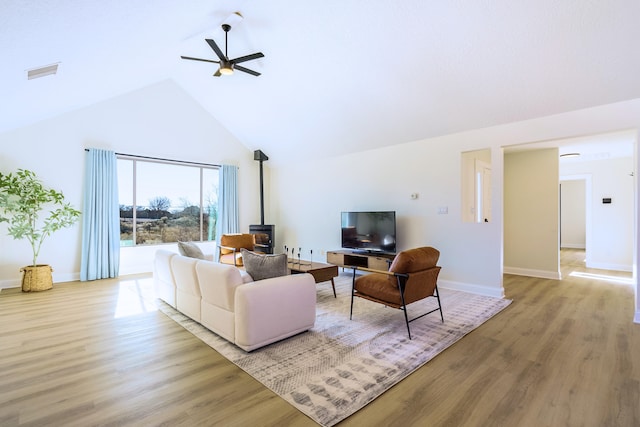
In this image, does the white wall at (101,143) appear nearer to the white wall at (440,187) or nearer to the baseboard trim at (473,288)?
the white wall at (440,187)

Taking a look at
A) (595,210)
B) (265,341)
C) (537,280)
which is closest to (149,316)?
(265,341)

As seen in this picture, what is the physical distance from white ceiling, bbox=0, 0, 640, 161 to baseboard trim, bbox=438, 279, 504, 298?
2.46m

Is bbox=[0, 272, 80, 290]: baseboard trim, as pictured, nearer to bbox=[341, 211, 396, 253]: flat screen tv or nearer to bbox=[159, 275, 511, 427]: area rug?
bbox=[159, 275, 511, 427]: area rug

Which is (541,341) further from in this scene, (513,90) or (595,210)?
(595,210)

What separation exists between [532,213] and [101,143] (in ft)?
28.3

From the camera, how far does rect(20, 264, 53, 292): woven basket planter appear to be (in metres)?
4.78

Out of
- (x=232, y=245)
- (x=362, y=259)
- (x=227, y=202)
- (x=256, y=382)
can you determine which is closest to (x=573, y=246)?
(x=362, y=259)

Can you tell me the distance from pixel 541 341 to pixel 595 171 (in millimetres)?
6199

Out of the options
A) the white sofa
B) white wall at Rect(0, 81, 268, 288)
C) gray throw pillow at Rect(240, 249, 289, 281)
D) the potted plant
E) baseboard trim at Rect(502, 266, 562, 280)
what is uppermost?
white wall at Rect(0, 81, 268, 288)

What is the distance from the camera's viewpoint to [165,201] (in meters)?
6.94

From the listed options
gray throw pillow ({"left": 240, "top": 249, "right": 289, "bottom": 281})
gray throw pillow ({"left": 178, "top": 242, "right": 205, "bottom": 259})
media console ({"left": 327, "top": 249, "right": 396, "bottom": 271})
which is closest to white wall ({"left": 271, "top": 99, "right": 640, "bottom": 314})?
media console ({"left": 327, "top": 249, "right": 396, "bottom": 271})

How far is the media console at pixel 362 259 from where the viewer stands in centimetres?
516

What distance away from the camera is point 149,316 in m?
3.70

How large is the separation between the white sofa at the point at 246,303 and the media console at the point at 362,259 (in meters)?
2.20
